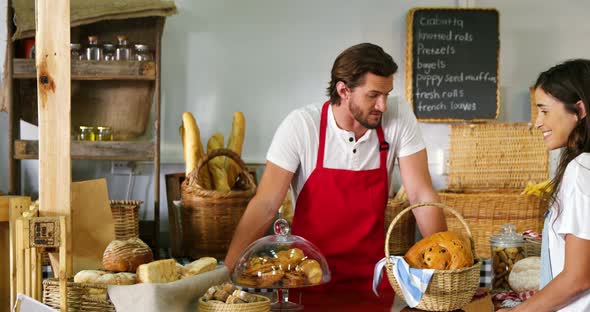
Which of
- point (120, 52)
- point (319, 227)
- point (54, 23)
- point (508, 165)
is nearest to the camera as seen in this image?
point (54, 23)

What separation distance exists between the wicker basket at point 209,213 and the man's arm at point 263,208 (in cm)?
118

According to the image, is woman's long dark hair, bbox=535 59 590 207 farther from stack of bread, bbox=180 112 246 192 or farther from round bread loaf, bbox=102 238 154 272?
stack of bread, bbox=180 112 246 192

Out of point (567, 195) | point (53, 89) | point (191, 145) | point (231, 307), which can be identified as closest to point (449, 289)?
point (567, 195)

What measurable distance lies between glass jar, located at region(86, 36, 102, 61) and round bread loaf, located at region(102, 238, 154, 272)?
2753mm

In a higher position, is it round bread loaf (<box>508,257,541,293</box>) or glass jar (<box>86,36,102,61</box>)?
glass jar (<box>86,36,102,61</box>)

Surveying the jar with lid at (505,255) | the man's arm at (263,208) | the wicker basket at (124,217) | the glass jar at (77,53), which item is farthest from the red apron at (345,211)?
the glass jar at (77,53)

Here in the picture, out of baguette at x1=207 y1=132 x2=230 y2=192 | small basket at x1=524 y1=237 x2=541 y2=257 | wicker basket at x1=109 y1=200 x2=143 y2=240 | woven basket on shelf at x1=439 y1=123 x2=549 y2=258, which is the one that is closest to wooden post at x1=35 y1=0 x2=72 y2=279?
small basket at x1=524 y1=237 x2=541 y2=257

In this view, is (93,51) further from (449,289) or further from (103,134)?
(449,289)

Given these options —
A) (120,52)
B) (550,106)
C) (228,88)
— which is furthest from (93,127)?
(550,106)

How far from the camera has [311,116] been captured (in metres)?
3.21

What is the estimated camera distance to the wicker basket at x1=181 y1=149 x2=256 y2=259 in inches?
169

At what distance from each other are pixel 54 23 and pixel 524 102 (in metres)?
4.27

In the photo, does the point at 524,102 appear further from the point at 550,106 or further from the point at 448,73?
the point at 550,106

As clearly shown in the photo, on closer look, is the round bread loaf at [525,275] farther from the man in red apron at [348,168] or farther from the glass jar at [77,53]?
the glass jar at [77,53]
